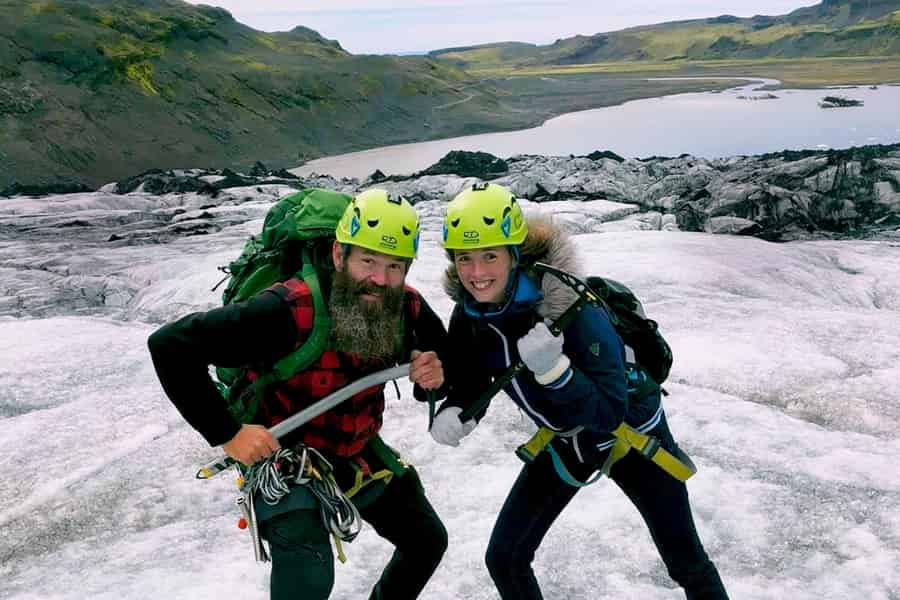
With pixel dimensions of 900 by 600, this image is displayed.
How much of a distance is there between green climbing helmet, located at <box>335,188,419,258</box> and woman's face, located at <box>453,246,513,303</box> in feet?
1.02

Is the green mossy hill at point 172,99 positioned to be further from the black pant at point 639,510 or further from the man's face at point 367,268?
the black pant at point 639,510

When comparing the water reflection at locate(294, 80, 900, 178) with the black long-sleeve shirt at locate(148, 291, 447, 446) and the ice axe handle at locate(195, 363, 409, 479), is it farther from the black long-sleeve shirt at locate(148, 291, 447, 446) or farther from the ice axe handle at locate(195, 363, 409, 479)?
the black long-sleeve shirt at locate(148, 291, 447, 446)

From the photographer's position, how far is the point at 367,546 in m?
5.11

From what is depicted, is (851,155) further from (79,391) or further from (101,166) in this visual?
(101,166)

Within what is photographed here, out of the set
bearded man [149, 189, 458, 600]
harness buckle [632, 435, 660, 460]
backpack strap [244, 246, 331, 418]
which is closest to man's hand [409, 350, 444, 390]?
bearded man [149, 189, 458, 600]

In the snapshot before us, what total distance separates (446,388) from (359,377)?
0.55 metres

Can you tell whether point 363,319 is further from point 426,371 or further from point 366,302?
point 426,371

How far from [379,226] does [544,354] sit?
3.30ft

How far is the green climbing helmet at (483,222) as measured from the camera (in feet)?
11.0

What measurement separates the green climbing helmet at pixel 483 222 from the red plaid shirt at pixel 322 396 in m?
Answer: 0.75

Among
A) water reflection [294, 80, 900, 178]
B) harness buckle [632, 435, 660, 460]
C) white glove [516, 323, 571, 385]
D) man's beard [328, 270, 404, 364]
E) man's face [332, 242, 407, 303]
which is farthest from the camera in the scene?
water reflection [294, 80, 900, 178]

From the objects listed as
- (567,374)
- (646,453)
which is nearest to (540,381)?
(567,374)

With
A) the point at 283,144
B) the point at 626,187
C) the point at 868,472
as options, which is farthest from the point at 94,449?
the point at 283,144

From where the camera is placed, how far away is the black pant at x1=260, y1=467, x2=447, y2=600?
128 inches
